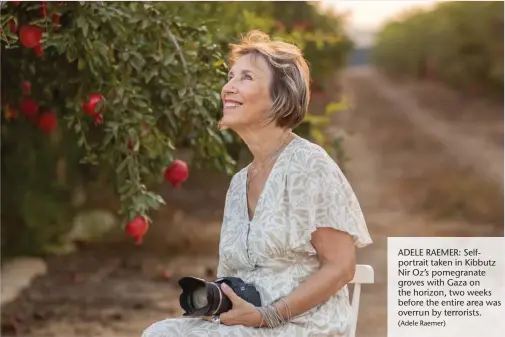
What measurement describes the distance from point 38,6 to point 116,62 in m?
0.22

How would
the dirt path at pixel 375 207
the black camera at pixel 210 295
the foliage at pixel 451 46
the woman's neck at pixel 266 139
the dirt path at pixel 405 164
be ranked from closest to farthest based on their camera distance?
the black camera at pixel 210 295 → the woman's neck at pixel 266 139 → the foliage at pixel 451 46 → the dirt path at pixel 375 207 → the dirt path at pixel 405 164

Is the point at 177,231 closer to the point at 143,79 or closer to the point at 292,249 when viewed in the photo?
the point at 143,79

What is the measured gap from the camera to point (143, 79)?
2.37m

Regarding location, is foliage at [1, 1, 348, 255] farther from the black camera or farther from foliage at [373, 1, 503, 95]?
foliage at [373, 1, 503, 95]

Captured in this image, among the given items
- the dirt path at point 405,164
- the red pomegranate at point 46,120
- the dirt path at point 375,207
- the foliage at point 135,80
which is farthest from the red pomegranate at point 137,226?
the dirt path at point 405,164

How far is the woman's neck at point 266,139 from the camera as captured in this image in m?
1.70

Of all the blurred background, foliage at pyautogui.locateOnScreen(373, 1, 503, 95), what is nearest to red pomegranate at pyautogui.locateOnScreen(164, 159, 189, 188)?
the blurred background

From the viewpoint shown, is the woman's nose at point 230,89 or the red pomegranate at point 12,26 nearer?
the woman's nose at point 230,89

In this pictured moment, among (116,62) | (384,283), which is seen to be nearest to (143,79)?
(116,62)

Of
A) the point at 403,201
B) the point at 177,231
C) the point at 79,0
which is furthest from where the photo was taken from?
the point at 177,231

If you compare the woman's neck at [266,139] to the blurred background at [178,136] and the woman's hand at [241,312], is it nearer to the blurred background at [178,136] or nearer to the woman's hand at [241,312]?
the woman's hand at [241,312]

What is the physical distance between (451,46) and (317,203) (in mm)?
2904

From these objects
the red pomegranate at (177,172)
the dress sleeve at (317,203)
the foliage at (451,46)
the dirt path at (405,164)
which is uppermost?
the foliage at (451,46)

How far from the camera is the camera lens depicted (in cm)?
162
